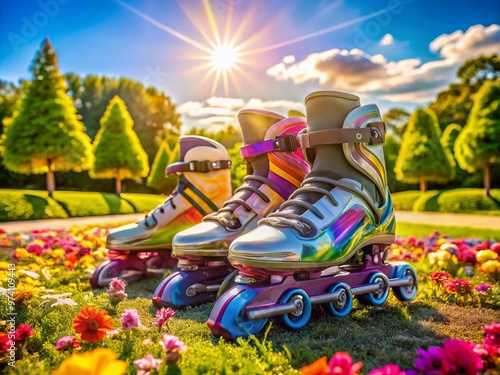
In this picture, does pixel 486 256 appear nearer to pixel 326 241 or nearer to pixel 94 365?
pixel 326 241

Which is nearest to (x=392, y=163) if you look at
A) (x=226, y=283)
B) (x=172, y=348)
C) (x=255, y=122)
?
A: (x=255, y=122)

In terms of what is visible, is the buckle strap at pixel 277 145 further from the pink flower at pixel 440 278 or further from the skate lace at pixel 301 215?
the pink flower at pixel 440 278

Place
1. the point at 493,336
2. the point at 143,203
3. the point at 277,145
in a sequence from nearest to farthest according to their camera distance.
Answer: the point at 493,336
the point at 277,145
the point at 143,203

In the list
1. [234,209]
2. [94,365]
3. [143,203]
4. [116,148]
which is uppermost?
[116,148]

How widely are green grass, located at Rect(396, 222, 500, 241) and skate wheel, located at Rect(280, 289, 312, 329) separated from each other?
196 inches

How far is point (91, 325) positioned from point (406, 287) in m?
1.62

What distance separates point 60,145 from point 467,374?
49.9 feet

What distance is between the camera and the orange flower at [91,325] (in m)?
1.60

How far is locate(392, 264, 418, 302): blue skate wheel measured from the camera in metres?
2.35

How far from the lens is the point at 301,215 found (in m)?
1.97

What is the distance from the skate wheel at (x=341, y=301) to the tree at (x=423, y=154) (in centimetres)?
2007

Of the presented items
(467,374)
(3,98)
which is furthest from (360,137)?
(3,98)

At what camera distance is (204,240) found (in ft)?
8.09

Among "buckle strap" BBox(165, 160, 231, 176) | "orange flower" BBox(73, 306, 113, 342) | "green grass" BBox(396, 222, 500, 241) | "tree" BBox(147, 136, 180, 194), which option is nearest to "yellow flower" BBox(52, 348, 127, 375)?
"orange flower" BBox(73, 306, 113, 342)
